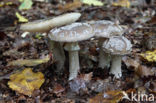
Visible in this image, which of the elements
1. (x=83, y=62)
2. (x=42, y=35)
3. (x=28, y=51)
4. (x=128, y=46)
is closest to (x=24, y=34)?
(x=42, y=35)

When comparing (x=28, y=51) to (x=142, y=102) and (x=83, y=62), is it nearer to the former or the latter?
(x=83, y=62)

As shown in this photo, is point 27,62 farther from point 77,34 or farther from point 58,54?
point 77,34

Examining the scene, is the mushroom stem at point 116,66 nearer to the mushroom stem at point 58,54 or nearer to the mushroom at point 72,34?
the mushroom at point 72,34

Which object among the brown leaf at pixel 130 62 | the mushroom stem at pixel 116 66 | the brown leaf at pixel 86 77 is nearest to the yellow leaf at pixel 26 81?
the brown leaf at pixel 86 77

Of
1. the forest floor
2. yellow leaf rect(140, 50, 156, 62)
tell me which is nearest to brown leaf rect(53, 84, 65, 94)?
the forest floor

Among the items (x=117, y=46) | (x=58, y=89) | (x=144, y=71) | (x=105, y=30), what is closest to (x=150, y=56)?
(x=144, y=71)

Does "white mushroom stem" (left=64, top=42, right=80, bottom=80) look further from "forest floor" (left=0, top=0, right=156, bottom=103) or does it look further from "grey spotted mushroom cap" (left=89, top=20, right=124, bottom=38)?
"grey spotted mushroom cap" (left=89, top=20, right=124, bottom=38)
